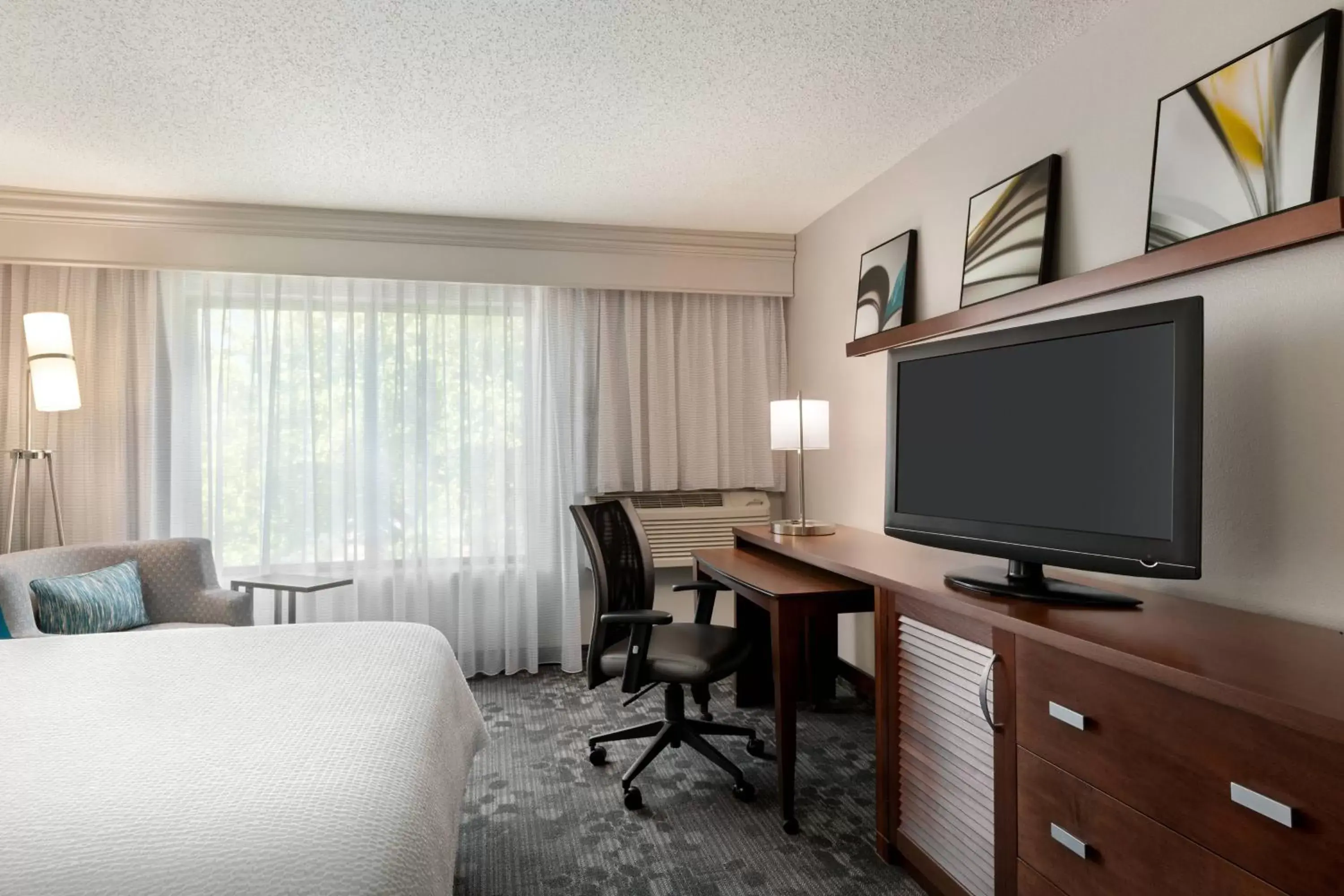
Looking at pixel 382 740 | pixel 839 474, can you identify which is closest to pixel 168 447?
pixel 382 740

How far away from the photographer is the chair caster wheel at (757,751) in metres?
3.00

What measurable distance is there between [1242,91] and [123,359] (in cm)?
458

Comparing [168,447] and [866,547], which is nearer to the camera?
[866,547]

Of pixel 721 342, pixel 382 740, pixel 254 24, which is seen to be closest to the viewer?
pixel 382 740

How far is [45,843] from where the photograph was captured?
1.14 meters

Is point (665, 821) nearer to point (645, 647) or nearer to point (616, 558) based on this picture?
A: point (645, 647)

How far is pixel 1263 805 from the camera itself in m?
1.15

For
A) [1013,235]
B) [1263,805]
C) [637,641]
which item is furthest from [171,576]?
[1263,805]

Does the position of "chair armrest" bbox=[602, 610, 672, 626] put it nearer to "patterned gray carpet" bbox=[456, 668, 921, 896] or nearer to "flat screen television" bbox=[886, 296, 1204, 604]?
"patterned gray carpet" bbox=[456, 668, 921, 896]

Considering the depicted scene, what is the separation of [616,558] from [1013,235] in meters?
1.87

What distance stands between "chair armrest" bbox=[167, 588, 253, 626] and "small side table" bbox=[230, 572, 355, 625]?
0.09 metres

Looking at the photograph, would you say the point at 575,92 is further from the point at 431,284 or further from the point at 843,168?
the point at 431,284

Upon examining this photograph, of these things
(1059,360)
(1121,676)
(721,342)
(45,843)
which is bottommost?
(45,843)

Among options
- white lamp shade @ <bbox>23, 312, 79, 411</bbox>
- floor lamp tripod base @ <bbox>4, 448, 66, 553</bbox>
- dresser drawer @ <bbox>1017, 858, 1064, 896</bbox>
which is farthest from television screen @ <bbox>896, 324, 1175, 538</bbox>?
floor lamp tripod base @ <bbox>4, 448, 66, 553</bbox>
